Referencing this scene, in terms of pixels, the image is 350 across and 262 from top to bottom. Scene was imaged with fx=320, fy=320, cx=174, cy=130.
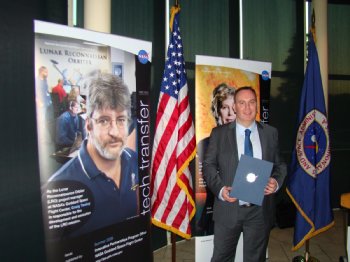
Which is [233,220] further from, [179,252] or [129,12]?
[129,12]

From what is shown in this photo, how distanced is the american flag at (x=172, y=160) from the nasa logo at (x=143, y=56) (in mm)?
389

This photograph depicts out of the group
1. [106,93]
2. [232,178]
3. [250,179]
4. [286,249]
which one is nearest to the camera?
[106,93]

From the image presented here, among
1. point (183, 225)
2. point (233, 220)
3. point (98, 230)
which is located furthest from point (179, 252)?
point (98, 230)

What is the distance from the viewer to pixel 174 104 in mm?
2643

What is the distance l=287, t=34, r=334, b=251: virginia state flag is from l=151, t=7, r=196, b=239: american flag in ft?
3.82

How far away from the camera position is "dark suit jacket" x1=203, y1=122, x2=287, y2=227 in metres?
2.33

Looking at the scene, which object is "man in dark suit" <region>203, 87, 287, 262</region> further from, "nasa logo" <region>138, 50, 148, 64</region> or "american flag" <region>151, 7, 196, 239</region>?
"nasa logo" <region>138, 50, 148, 64</region>

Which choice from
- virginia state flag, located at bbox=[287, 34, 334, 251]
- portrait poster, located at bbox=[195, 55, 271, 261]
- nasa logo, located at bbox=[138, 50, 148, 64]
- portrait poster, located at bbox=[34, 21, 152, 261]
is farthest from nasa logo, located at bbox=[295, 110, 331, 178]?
nasa logo, located at bbox=[138, 50, 148, 64]

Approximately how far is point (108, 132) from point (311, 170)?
209cm

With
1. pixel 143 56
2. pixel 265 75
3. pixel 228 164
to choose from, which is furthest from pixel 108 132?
pixel 265 75

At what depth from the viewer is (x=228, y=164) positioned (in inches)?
92.3

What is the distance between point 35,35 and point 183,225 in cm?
179

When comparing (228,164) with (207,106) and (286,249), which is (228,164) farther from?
(286,249)

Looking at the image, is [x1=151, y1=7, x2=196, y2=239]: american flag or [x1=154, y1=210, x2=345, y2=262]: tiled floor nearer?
[x1=151, y1=7, x2=196, y2=239]: american flag
